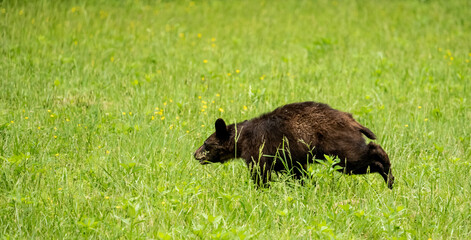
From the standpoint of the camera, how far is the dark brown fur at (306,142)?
18.2ft

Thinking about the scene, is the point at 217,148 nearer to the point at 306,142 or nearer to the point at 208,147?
the point at 208,147

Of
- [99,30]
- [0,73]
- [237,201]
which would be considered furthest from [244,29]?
[237,201]

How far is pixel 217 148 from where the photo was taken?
249 inches

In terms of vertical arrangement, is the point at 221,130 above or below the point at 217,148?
above

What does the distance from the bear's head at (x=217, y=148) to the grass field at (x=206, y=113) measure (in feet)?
0.41

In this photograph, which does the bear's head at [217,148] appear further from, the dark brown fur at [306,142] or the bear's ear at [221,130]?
the dark brown fur at [306,142]

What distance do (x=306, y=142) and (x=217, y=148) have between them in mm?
1133

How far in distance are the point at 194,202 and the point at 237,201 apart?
15.8 inches

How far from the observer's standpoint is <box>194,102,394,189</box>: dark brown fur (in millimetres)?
5547

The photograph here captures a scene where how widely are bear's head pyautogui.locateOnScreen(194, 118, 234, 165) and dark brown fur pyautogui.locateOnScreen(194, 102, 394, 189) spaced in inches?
7.4

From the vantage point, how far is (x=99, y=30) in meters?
11.8

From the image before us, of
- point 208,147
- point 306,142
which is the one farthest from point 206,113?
point 306,142

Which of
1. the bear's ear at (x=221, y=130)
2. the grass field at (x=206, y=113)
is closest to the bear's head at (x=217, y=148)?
the bear's ear at (x=221, y=130)

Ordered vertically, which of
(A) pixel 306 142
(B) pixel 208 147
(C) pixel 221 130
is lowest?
(B) pixel 208 147
